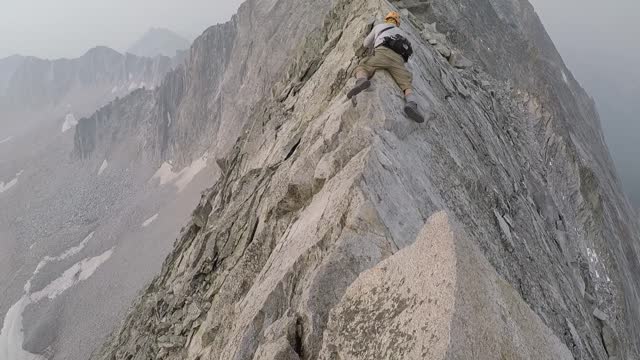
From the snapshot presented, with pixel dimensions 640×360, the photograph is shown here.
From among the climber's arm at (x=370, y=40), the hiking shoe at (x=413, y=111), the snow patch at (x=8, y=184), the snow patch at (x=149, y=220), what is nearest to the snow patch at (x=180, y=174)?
the snow patch at (x=149, y=220)

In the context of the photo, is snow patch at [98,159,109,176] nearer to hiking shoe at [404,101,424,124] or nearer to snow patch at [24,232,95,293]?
snow patch at [24,232,95,293]

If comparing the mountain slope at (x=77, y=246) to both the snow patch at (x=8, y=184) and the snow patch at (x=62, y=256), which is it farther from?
the snow patch at (x=8, y=184)

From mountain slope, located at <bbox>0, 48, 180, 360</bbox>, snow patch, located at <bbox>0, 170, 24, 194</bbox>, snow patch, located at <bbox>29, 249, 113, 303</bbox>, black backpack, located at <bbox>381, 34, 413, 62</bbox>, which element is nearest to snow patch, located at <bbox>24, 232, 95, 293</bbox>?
mountain slope, located at <bbox>0, 48, 180, 360</bbox>

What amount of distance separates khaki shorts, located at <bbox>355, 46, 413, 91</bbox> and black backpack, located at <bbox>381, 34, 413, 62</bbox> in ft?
0.50

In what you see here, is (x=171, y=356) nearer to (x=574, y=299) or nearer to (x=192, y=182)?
(x=574, y=299)

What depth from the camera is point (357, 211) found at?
355 inches

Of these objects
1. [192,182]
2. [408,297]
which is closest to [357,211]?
[408,297]

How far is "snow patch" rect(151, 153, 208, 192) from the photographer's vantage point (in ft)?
355

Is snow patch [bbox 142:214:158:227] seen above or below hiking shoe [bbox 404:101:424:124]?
below

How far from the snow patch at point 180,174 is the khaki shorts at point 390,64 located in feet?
308

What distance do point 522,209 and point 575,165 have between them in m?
29.6

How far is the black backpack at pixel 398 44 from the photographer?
13.9 meters

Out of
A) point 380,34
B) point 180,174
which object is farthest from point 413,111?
point 180,174

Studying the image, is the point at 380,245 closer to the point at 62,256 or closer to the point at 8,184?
the point at 62,256
